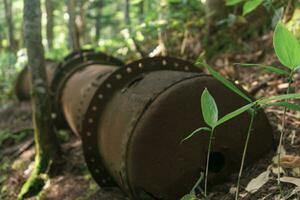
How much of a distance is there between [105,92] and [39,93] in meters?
1.35

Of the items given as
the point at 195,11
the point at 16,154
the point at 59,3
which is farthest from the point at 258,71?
the point at 59,3

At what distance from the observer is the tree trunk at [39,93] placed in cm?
420

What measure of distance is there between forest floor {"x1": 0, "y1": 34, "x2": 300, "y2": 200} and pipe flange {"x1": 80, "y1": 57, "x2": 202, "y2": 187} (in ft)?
1.14

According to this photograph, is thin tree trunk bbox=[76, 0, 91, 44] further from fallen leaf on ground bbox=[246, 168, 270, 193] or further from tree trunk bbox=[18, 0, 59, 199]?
fallen leaf on ground bbox=[246, 168, 270, 193]

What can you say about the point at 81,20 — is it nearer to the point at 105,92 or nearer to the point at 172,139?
the point at 105,92

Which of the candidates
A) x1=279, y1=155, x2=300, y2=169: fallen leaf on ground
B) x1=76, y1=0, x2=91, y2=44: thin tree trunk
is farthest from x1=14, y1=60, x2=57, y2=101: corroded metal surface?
x1=279, y1=155, x2=300, y2=169: fallen leaf on ground

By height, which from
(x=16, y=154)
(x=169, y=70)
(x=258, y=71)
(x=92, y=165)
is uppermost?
(x=169, y=70)

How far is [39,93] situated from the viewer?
4.30 m

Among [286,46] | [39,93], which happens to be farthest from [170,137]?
[39,93]

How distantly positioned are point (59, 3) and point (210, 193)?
20.8 m

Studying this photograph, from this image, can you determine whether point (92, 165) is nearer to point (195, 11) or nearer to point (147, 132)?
point (147, 132)

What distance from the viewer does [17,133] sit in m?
6.04

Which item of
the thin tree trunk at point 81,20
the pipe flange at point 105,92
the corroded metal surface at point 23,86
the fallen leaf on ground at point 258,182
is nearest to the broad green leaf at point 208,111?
the fallen leaf on ground at point 258,182

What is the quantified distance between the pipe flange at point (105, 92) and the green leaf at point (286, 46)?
1.72 m
